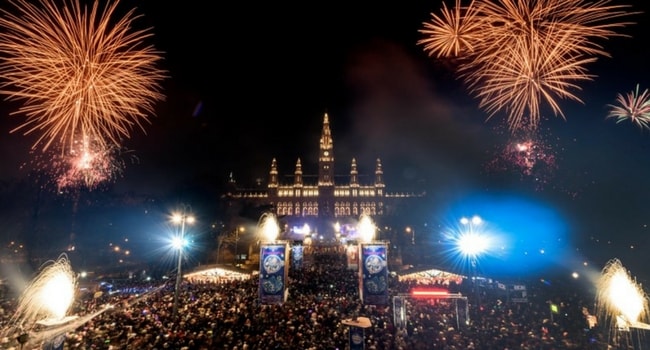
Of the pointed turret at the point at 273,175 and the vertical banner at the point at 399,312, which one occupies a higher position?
the pointed turret at the point at 273,175

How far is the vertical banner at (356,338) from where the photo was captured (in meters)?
11.5

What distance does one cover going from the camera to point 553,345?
12.6 m

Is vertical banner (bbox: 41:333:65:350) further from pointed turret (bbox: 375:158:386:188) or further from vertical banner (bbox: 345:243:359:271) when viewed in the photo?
pointed turret (bbox: 375:158:386:188)

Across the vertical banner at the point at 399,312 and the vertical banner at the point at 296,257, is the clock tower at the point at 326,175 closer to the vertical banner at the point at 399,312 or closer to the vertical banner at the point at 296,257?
the vertical banner at the point at 296,257

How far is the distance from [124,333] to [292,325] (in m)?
6.39

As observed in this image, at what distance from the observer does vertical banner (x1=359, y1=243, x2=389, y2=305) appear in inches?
788

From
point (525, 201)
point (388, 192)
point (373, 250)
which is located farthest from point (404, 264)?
point (388, 192)

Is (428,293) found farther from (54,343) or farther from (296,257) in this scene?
(296,257)

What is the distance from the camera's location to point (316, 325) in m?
13.9

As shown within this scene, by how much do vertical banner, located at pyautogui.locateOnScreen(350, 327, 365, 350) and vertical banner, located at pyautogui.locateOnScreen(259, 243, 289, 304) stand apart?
30.4 ft

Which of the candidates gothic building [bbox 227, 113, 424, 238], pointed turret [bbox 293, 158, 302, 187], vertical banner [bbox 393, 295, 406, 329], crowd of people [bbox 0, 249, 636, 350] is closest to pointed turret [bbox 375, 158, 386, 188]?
gothic building [bbox 227, 113, 424, 238]

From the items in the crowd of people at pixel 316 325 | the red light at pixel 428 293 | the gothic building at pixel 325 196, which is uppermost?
the gothic building at pixel 325 196

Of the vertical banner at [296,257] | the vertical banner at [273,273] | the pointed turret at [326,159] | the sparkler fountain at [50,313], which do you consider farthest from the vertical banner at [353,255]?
the pointed turret at [326,159]

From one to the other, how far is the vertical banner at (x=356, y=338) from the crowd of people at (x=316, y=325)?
418 mm
